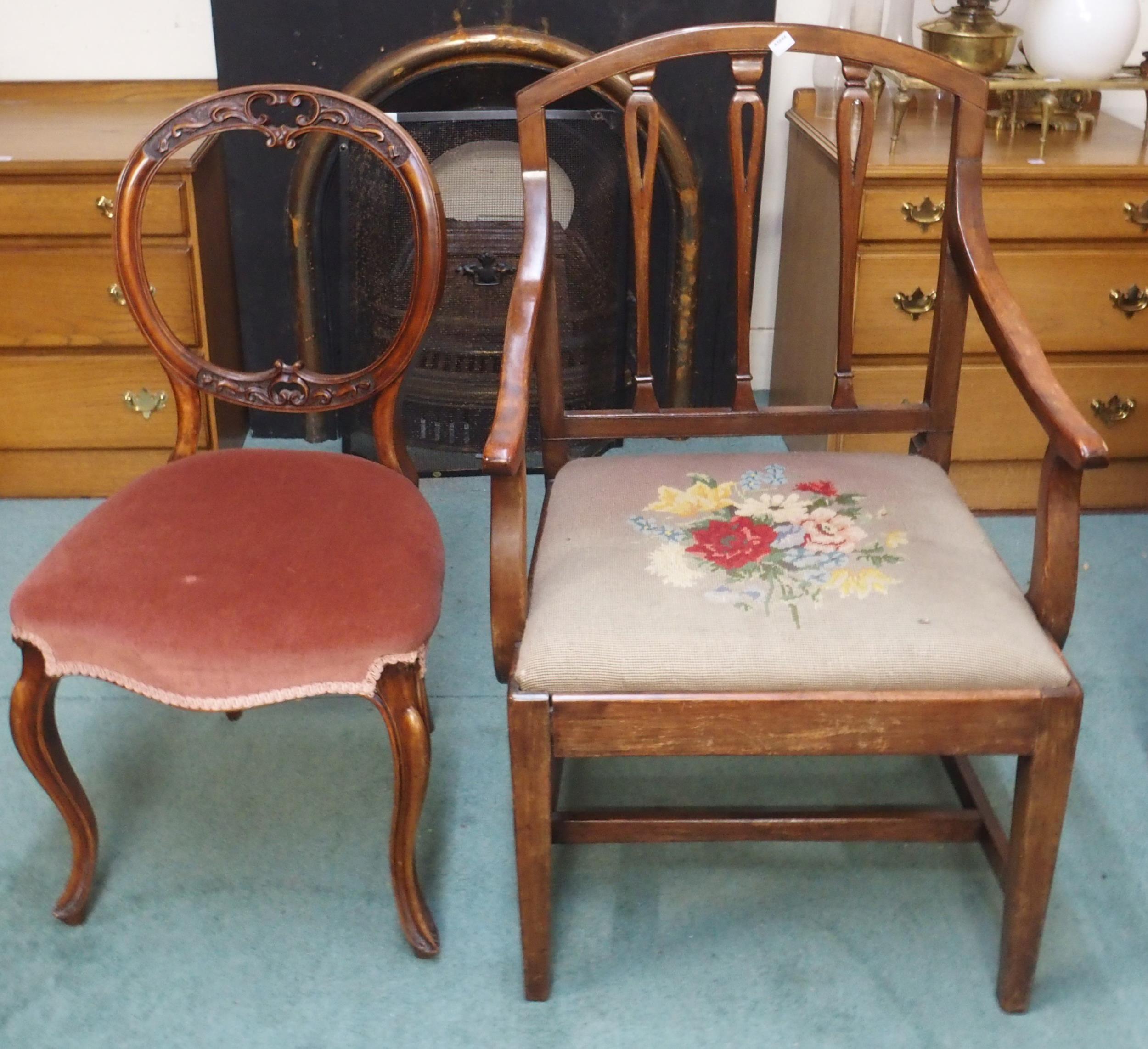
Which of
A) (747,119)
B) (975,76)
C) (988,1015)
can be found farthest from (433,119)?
(988,1015)

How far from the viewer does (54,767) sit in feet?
4.81

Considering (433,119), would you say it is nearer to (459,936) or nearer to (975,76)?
(975,76)

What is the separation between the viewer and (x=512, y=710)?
4.13 feet

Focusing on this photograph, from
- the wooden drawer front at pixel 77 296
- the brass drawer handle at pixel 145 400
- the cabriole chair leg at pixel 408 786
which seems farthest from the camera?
the brass drawer handle at pixel 145 400

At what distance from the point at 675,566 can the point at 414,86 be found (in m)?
1.52

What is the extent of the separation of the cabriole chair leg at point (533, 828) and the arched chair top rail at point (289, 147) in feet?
1.74

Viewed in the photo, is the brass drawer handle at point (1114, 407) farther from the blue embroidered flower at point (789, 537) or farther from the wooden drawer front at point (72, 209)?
the wooden drawer front at point (72, 209)

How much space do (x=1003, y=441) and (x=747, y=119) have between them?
0.78 metres

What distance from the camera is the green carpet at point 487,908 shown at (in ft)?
4.69

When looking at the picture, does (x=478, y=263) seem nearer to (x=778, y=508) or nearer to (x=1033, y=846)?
(x=778, y=508)

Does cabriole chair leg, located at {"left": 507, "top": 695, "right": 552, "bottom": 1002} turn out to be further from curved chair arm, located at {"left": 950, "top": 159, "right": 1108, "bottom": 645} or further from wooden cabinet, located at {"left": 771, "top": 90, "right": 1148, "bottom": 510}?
wooden cabinet, located at {"left": 771, "top": 90, "right": 1148, "bottom": 510}

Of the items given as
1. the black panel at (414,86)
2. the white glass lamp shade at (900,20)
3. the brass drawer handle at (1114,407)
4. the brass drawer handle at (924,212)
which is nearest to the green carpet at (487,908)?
the brass drawer handle at (1114,407)

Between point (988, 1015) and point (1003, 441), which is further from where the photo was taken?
point (1003, 441)

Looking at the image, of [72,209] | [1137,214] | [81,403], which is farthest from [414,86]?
[1137,214]
